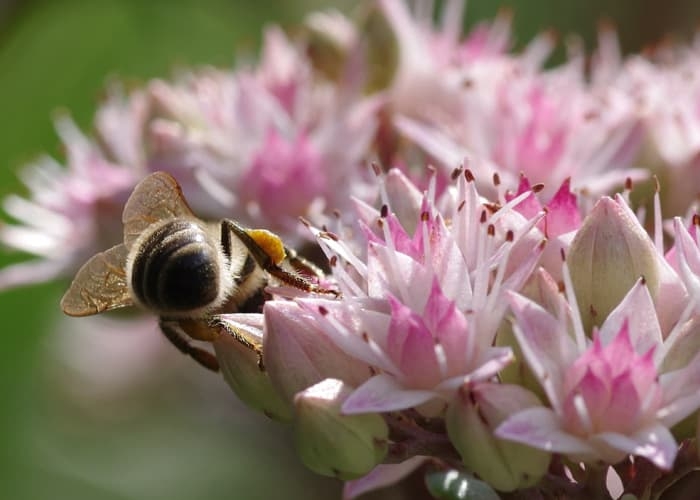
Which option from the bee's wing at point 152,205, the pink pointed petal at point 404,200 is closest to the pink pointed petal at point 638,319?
the pink pointed petal at point 404,200

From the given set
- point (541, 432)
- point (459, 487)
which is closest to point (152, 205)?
point (459, 487)

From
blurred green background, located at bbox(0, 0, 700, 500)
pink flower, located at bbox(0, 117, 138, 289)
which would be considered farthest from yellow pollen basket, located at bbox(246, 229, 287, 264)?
blurred green background, located at bbox(0, 0, 700, 500)

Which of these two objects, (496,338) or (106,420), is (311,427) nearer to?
(496,338)

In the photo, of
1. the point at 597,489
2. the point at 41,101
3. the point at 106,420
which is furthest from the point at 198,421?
the point at 597,489

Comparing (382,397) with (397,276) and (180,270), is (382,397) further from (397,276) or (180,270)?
(180,270)

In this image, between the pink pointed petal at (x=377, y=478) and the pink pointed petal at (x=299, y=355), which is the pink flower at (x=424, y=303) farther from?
the pink pointed petal at (x=377, y=478)
